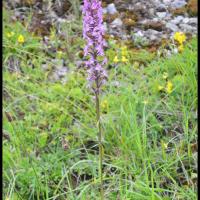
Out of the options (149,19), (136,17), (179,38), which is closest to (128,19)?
(136,17)

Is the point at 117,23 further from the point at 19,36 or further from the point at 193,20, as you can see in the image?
the point at 19,36

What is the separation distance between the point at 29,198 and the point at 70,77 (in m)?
1.50

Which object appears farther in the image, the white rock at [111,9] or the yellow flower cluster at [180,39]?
the white rock at [111,9]

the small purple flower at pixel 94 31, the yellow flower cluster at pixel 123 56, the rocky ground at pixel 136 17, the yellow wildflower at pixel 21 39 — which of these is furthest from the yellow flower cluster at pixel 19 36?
the small purple flower at pixel 94 31

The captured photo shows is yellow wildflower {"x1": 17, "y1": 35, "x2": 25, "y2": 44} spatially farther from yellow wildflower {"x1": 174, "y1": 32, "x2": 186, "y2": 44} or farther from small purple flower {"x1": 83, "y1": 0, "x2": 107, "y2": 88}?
small purple flower {"x1": 83, "y1": 0, "x2": 107, "y2": 88}

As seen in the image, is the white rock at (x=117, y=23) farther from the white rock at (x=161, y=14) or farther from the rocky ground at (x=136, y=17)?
the white rock at (x=161, y=14)

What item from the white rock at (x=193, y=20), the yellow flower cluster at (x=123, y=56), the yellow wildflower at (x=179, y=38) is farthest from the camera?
the white rock at (x=193, y=20)

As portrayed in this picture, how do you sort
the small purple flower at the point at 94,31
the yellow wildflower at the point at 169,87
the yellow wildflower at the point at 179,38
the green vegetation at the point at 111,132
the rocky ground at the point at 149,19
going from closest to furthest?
the small purple flower at the point at 94,31
the green vegetation at the point at 111,132
the yellow wildflower at the point at 169,87
the yellow wildflower at the point at 179,38
the rocky ground at the point at 149,19

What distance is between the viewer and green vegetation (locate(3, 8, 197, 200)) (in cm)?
290

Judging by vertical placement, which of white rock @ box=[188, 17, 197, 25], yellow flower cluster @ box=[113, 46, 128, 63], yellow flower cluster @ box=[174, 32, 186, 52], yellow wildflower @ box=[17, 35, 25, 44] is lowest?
yellow flower cluster @ box=[113, 46, 128, 63]

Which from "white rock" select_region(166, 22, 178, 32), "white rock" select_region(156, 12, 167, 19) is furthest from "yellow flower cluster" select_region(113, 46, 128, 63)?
"white rock" select_region(156, 12, 167, 19)

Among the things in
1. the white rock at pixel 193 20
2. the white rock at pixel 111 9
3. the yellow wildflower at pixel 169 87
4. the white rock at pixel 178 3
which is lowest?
the yellow wildflower at pixel 169 87

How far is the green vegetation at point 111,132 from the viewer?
2898 mm

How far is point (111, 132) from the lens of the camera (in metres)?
3.39
